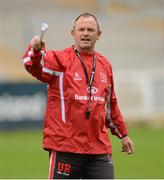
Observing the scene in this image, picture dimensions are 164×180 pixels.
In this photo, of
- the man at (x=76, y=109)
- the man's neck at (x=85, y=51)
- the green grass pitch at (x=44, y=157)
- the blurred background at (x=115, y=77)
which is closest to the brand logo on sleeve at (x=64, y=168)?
the man at (x=76, y=109)

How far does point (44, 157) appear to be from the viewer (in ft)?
56.5

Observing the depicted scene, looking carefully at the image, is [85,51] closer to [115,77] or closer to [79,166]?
[79,166]

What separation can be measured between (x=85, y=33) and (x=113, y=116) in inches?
37.7

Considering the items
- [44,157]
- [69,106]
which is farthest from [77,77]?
[44,157]

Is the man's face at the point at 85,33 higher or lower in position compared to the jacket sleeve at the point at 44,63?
higher

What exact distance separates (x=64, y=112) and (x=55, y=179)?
0.65 m

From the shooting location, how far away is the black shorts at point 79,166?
700cm

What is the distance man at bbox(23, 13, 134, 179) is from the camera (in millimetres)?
6980

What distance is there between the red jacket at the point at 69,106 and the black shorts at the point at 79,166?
70mm

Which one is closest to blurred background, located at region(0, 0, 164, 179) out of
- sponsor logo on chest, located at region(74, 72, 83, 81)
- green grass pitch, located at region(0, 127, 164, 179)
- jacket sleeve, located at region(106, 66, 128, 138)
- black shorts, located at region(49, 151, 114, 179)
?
green grass pitch, located at region(0, 127, 164, 179)

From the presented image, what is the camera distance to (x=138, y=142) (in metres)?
19.8

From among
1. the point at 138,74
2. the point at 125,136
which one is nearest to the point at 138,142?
the point at 138,74

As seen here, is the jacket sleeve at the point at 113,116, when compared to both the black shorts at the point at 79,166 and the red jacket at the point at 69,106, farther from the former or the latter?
the black shorts at the point at 79,166

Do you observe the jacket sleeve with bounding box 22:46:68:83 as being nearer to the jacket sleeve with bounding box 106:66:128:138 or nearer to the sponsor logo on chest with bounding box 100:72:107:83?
the sponsor logo on chest with bounding box 100:72:107:83
